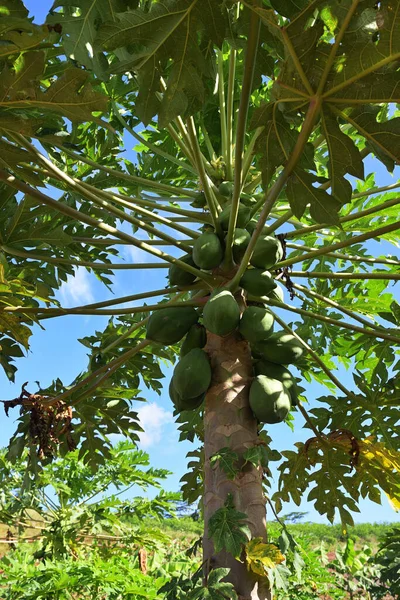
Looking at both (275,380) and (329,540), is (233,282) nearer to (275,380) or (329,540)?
(275,380)

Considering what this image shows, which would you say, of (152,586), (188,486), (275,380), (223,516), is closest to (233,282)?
(275,380)

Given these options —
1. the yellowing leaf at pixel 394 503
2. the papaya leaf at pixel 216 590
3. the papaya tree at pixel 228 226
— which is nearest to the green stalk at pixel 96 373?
the papaya tree at pixel 228 226

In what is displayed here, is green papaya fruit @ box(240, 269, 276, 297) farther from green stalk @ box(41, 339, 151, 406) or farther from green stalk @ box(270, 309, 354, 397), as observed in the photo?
green stalk @ box(41, 339, 151, 406)

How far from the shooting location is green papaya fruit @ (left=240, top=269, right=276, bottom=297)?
2.46m

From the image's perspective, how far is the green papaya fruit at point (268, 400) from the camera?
7.32ft

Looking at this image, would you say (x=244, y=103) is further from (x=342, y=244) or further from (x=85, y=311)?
(x=85, y=311)

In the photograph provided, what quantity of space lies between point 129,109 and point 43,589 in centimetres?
345

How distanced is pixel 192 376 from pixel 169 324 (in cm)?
34

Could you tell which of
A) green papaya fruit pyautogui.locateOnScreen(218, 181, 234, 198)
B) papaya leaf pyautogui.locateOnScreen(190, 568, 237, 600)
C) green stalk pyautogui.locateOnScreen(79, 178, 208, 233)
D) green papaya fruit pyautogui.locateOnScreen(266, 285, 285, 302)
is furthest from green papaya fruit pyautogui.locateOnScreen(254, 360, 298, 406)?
green papaya fruit pyautogui.locateOnScreen(218, 181, 234, 198)

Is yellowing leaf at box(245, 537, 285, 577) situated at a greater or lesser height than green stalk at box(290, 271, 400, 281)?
lesser

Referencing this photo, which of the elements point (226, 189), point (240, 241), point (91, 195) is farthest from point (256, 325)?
point (226, 189)

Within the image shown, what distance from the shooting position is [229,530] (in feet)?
6.50

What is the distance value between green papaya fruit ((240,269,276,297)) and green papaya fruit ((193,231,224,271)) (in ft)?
0.47

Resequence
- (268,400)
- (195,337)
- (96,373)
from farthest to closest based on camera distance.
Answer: (96,373) < (195,337) < (268,400)
